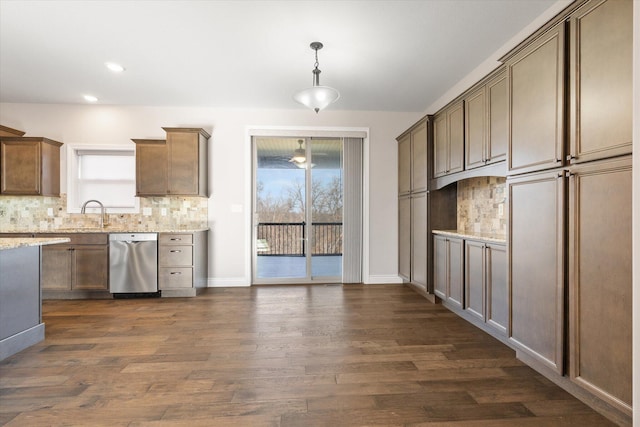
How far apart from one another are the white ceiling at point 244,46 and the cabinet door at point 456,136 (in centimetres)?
51

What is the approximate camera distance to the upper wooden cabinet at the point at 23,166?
425 cm

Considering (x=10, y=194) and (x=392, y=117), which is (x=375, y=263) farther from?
(x=10, y=194)

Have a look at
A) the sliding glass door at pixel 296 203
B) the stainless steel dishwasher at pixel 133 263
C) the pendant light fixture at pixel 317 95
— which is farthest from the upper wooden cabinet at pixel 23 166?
the pendant light fixture at pixel 317 95

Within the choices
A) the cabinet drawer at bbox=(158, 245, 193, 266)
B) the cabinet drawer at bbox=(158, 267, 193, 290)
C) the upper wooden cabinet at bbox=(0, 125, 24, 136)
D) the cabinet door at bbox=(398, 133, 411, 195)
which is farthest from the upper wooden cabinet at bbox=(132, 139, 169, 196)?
the cabinet door at bbox=(398, 133, 411, 195)

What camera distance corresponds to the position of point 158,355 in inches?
96.0

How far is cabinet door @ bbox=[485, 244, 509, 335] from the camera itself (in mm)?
2480

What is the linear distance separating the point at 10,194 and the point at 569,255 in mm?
6066

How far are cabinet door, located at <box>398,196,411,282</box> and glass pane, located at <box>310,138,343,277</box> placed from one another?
91cm

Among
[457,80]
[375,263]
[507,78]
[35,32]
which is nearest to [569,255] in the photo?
[507,78]

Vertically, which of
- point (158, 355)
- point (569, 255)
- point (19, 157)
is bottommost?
point (158, 355)

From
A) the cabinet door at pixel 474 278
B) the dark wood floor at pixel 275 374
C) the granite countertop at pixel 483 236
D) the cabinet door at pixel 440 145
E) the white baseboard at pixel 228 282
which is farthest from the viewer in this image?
the white baseboard at pixel 228 282

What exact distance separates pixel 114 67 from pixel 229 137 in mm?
1666

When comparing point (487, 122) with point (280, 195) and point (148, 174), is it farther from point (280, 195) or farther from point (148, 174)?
point (148, 174)

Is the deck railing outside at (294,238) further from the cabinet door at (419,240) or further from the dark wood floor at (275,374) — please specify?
the dark wood floor at (275,374)
